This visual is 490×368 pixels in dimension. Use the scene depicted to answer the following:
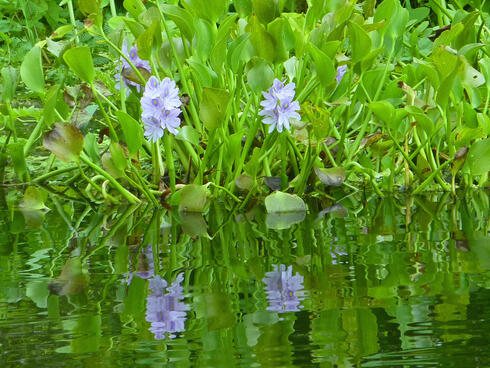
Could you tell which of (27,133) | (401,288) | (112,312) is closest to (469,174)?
(401,288)

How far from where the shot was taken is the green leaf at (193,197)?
74.9 inches

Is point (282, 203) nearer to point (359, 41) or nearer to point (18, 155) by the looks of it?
point (359, 41)

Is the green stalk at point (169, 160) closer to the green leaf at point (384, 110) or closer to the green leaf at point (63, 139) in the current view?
the green leaf at point (63, 139)

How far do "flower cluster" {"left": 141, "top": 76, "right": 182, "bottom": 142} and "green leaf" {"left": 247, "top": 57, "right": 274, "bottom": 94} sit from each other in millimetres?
169

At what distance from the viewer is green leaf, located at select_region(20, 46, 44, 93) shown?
195 centimetres

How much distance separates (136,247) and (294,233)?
1.09ft

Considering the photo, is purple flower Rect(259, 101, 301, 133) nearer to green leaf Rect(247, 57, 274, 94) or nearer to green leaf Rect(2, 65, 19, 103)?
green leaf Rect(247, 57, 274, 94)

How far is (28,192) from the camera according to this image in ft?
6.97

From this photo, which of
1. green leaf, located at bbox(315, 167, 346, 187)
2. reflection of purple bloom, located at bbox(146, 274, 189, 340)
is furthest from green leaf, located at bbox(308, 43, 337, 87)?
reflection of purple bloom, located at bbox(146, 274, 189, 340)

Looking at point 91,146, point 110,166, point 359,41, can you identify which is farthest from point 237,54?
point 91,146

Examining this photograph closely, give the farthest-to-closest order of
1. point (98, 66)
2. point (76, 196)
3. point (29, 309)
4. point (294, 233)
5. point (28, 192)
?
point (98, 66) < point (76, 196) < point (28, 192) < point (294, 233) < point (29, 309)

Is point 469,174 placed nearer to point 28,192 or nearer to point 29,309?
point 28,192

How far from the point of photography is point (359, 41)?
1.86 m

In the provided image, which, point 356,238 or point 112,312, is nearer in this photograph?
point 112,312
